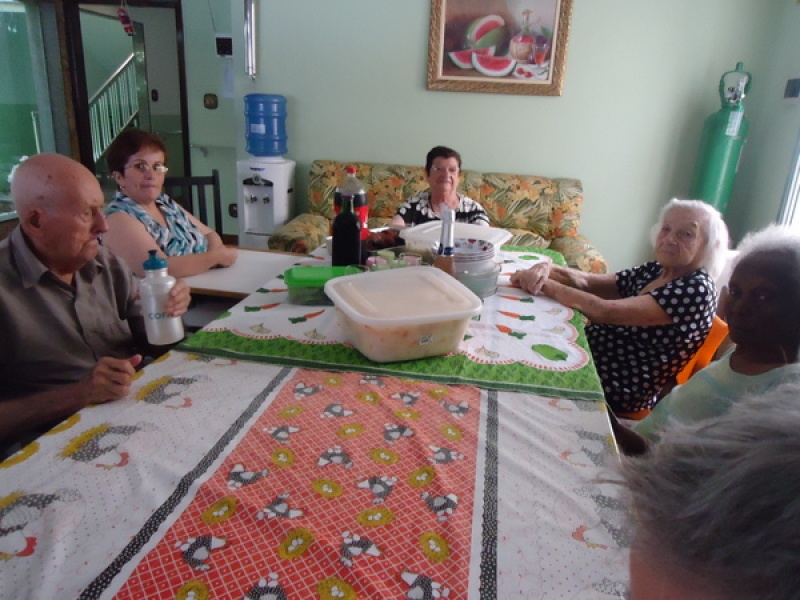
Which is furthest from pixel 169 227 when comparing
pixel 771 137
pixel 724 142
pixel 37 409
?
pixel 771 137

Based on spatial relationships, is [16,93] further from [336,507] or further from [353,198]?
[336,507]

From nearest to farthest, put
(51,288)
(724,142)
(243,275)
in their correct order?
(51,288) → (243,275) → (724,142)

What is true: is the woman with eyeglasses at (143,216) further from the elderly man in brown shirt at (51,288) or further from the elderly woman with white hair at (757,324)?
the elderly woman with white hair at (757,324)

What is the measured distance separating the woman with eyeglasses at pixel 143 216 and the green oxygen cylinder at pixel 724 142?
3.14 m

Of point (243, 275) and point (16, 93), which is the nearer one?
point (243, 275)

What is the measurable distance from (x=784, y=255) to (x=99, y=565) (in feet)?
4.43

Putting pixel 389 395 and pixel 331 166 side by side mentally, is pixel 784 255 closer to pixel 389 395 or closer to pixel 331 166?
pixel 389 395

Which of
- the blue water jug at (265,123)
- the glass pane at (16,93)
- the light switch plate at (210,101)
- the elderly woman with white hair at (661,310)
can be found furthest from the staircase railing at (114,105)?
the elderly woman with white hair at (661,310)

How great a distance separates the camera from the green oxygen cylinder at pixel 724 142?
11.0ft

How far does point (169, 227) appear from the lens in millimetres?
2014

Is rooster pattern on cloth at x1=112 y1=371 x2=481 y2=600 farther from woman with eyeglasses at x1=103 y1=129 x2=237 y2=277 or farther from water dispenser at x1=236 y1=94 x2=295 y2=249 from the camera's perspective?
water dispenser at x1=236 y1=94 x2=295 y2=249

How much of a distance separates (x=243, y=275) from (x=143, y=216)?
417mm

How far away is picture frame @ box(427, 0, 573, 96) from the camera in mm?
3611

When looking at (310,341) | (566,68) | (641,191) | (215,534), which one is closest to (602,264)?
(641,191)
